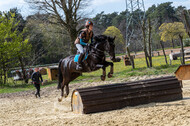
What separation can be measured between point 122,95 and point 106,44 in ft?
5.68

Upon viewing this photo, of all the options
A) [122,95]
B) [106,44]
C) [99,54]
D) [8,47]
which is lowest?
[122,95]

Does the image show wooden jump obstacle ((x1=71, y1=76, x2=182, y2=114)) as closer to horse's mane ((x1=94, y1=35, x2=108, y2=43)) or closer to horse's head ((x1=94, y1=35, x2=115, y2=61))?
horse's head ((x1=94, y1=35, x2=115, y2=61))

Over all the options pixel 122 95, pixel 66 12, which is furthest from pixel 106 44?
pixel 66 12

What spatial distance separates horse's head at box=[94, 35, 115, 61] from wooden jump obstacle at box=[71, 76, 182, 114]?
40.9 inches

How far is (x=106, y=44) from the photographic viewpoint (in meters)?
7.61

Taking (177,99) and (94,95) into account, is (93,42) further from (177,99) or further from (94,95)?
(177,99)

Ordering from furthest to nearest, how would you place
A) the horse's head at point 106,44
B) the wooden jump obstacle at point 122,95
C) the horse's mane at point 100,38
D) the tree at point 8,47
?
the tree at point 8,47, the horse's mane at point 100,38, the horse's head at point 106,44, the wooden jump obstacle at point 122,95

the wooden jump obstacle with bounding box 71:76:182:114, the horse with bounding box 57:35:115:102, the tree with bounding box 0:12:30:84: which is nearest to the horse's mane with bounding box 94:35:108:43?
the horse with bounding box 57:35:115:102

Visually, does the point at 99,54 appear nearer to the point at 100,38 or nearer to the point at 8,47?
the point at 100,38

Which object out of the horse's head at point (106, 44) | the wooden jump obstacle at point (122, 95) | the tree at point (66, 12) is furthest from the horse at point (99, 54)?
the tree at point (66, 12)

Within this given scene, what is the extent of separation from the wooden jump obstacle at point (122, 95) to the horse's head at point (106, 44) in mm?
1039

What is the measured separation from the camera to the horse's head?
24.3 ft

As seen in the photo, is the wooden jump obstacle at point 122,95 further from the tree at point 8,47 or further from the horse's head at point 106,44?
the tree at point 8,47

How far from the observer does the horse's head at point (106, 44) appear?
741cm
